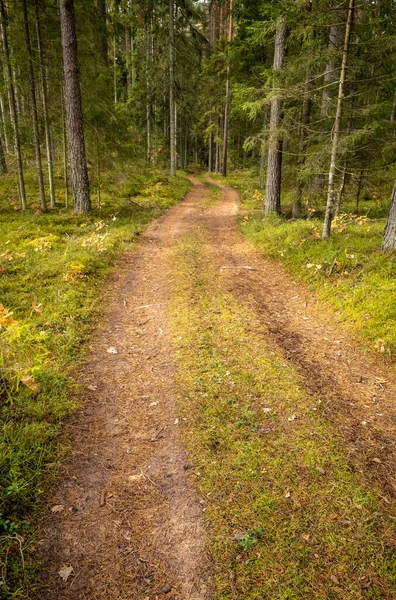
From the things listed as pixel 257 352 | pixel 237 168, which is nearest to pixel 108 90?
pixel 257 352

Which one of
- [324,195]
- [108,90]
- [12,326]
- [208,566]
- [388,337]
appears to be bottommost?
[208,566]

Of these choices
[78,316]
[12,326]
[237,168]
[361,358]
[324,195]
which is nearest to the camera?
[12,326]

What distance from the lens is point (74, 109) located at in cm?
1207

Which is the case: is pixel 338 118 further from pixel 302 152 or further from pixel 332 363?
pixel 332 363

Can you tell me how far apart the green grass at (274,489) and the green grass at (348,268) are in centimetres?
204

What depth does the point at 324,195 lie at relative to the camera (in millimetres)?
13805

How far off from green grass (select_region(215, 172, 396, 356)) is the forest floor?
0.44m

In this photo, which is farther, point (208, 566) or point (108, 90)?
point (108, 90)

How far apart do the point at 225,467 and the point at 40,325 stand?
13.4 ft

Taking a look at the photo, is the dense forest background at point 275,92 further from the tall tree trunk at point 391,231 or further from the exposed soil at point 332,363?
the exposed soil at point 332,363

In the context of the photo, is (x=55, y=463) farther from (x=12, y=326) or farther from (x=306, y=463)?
(x=306, y=463)

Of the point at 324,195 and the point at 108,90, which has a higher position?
the point at 108,90

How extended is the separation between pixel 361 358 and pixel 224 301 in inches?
114

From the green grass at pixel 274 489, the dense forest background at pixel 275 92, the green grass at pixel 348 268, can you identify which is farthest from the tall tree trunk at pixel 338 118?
the green grass at pixel 274 489
